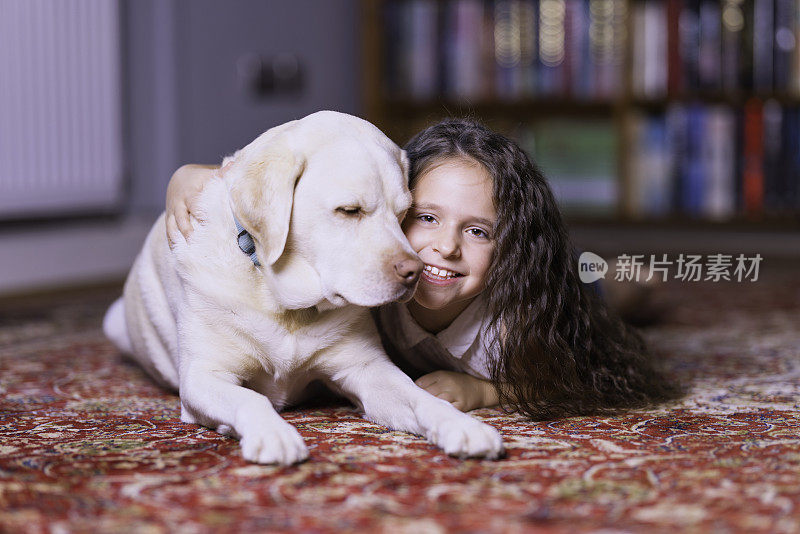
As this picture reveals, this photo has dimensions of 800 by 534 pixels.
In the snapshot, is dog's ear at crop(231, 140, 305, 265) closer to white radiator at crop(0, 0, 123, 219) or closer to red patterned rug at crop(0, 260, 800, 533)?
red patterned rug at crop(0, 260, 800, 533)

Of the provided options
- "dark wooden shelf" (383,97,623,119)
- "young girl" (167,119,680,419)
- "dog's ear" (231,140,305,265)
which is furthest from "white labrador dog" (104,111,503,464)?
"dark wooden shelf" (383,97,623,119)

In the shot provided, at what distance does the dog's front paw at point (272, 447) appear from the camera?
3.83 feet

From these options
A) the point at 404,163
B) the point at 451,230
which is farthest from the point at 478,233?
the point at 404,163

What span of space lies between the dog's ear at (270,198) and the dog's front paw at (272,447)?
241mm

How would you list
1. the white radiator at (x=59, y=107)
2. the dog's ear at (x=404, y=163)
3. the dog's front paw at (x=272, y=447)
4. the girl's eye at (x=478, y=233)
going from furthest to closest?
1. the white radiator at (x=59, y=107)
2. the girl's eye at (x=478, y=233)
3. the dog's ear at (x=404, y=163)
4. the dog's front paw at (x=272, y=447)

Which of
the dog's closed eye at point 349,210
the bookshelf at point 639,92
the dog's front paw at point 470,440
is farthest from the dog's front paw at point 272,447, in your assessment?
the bookshelf at point 639,92

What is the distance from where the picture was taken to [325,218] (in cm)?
128

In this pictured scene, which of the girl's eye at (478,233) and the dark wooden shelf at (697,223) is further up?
the girl's eye at (478,233)

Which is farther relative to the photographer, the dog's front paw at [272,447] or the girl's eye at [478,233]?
the girl's eye at [478,233]

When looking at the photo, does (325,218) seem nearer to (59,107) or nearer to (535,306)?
(535,306)

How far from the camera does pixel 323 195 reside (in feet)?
4.18

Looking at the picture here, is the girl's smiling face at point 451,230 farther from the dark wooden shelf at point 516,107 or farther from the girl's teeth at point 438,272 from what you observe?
the dark wooden shelf at point 516,107

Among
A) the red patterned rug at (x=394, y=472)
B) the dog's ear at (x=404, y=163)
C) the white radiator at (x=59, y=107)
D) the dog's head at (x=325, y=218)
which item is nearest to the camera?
the red patterned rug at (x=394, y=472)

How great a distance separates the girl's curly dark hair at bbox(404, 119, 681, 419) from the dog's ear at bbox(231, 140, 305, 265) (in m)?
0.30
